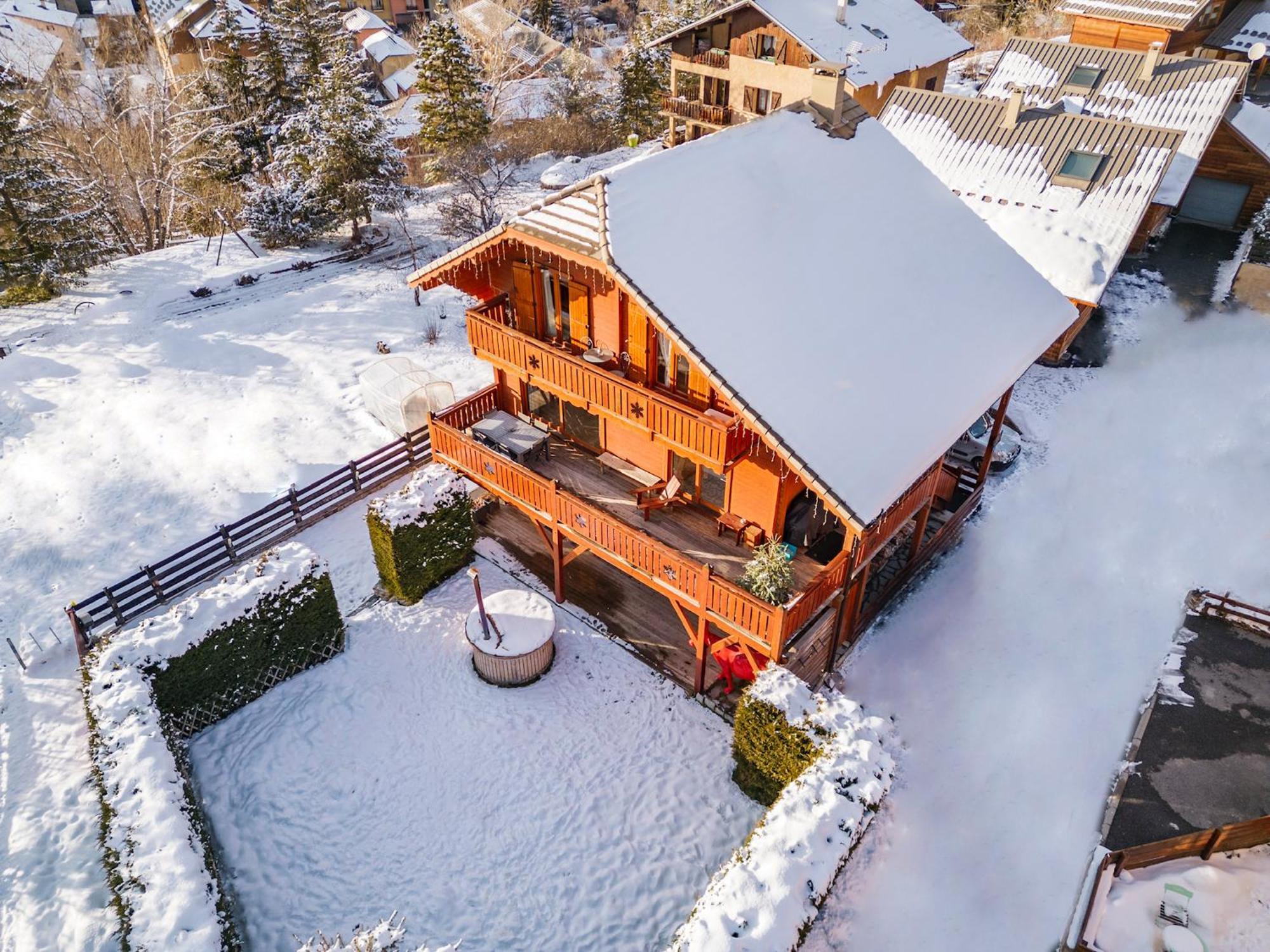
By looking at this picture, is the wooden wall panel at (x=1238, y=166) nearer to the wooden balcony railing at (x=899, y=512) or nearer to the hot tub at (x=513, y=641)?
the wooden balcony railing at (x=899, y=512)

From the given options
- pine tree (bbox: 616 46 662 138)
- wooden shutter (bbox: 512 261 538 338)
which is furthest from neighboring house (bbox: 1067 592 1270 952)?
pine tree (bbox: 616 46 662 138)

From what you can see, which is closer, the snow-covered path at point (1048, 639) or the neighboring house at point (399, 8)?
the snow-covered path at point (1048, 639)

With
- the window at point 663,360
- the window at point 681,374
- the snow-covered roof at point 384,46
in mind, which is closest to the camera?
the window at point 681,374

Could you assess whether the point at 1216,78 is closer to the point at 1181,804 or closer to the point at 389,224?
the point at 1181,804

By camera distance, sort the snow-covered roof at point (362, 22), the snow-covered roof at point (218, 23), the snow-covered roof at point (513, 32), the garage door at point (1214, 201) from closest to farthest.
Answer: the garage door at point (1214, 201)
the snow-covered roof at point (218, 23)
the snow-covered roof at point (513, 32)
the snow-covered roof at point (362, 22)

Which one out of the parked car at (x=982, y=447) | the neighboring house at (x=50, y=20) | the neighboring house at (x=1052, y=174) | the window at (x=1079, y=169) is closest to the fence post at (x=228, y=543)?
the parked car at (x=982, y=447)

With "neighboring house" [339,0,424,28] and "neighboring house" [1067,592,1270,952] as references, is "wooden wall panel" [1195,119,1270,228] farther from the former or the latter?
"neighboring house" [339,0,424,28]
